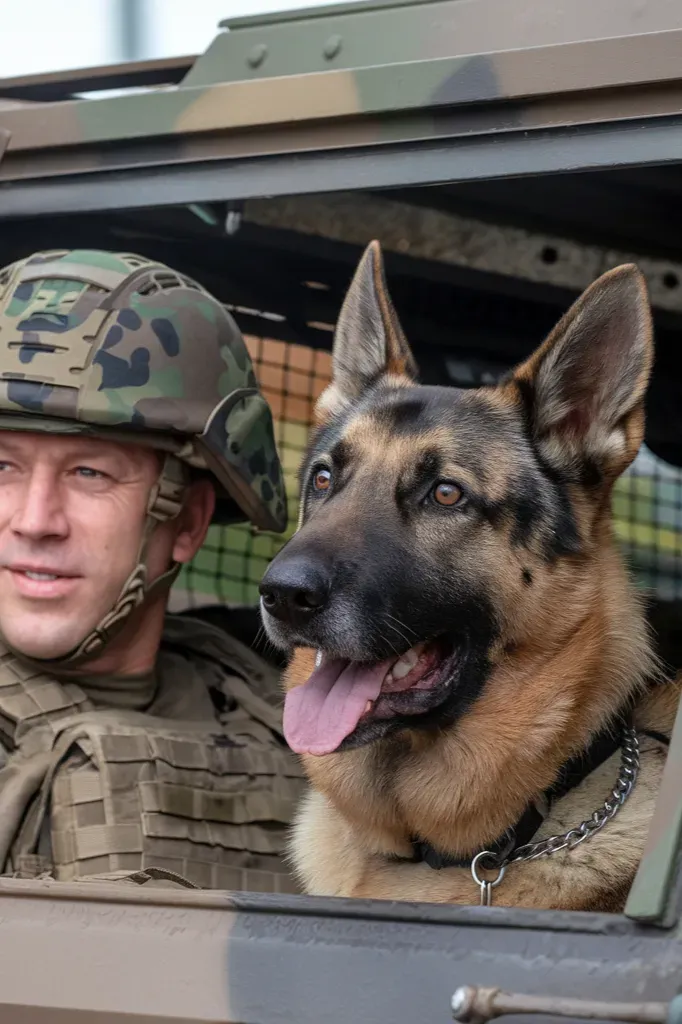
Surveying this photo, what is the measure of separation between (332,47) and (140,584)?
1.23 meters

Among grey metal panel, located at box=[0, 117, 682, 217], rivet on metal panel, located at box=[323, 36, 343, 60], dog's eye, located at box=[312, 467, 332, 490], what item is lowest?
dog's eye, located at box=[312, 467, 332, 490]

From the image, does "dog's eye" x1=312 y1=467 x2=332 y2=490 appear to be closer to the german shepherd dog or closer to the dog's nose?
the german shepherd dog

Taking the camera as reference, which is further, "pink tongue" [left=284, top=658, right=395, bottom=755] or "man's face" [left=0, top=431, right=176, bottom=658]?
"man's face" [left=0, top=431, right=176, bottom=658]

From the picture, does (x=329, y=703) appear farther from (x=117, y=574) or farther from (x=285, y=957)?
(x=117, y=574)

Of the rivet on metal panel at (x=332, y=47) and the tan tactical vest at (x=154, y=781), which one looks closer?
the rivet on metal panel at (x=332, y=47)

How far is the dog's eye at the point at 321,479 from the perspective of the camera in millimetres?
2469

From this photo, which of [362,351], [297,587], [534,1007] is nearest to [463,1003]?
[534,1007]

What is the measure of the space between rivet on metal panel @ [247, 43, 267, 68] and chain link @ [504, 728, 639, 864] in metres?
1.49

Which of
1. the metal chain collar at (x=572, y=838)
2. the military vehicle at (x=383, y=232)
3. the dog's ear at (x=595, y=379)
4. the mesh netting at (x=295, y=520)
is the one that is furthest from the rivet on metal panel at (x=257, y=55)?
the metal chain collar at (x=572, y=838)

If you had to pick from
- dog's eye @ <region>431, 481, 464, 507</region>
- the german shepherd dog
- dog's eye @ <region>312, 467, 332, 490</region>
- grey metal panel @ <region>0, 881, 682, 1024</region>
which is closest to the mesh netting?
dog's eye @ <region>312, 467, 332, 490</region>

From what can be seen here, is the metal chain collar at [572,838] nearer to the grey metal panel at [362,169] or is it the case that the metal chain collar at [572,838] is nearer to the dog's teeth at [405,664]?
the dog's teeth at [405,664]

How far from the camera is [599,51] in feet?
6.70

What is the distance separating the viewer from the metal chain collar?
217 cm

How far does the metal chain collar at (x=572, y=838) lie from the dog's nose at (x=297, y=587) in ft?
1.77
